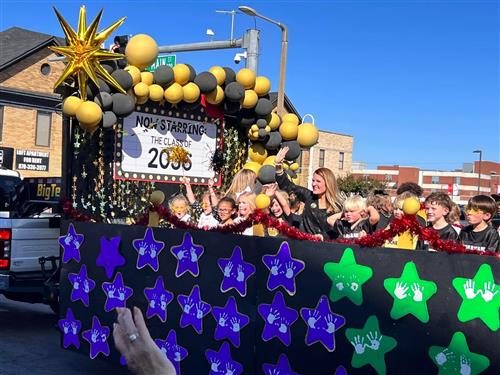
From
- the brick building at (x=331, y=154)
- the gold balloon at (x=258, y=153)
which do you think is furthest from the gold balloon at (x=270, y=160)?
the brick building at (x=331, y=154)

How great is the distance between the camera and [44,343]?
299 inches

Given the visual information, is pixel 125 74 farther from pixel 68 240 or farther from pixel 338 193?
pixel 338 193

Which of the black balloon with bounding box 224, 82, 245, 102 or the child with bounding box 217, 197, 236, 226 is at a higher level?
the black balloon with bounding box 224, 82, 245, 102

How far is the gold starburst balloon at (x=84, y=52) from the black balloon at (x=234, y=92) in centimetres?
150

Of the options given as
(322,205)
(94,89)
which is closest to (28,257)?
(94,89)

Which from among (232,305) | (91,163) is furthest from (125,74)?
(232,305)

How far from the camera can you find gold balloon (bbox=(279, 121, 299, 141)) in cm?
791

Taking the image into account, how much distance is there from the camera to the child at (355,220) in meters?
4.78

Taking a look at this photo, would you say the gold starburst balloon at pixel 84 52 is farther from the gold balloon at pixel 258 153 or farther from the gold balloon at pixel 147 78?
the gold balloon at pixel 258 153

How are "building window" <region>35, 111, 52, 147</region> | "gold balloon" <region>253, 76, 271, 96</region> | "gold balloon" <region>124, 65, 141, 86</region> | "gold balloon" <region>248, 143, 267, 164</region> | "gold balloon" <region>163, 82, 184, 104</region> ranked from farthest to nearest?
"building window" <region>35, 111, 52, 147</region> < "gold balloon" <region>248, 143, 267, 164</region> < "gold balloon" <region>253, 76, 271, 96</region> < "gold balloon" <region>163, 82, 184, 104</region> < "gold balloon" <region>124, 65, 141, 86</region>

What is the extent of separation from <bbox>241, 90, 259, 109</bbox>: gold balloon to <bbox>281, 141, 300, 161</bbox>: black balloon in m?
0.81

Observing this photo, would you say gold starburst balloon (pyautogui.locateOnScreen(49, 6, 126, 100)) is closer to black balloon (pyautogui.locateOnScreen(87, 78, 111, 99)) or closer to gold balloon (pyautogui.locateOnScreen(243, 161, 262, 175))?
black balloon (pyautogui.locateOnScreen(87, 78, 111, 99))

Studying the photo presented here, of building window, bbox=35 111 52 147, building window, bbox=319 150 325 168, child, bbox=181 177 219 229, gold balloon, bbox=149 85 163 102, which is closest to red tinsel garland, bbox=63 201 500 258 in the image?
child, bbox=181 177 219 229

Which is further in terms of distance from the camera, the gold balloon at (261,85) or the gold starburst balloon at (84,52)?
the gold balloon at (261,85)
